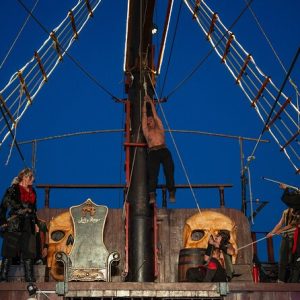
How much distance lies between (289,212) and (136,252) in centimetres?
276

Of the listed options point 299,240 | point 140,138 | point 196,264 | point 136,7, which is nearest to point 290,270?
point 299,240

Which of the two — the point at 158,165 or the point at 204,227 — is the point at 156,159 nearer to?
the point at 158,165

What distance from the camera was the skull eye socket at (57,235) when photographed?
33.5 ft

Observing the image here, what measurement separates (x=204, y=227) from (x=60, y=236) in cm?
258

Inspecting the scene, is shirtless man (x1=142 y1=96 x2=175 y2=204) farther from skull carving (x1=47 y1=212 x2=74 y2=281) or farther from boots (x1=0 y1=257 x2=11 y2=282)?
boots (x1=0 y1=257 x2=11 y2=282)

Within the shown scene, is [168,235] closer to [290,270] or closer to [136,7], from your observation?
[290,270]

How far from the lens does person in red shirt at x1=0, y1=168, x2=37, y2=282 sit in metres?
8.14

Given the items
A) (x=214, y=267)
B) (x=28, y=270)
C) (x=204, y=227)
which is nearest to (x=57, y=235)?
(x=28, y=270)

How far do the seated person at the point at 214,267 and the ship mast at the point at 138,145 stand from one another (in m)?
0.86

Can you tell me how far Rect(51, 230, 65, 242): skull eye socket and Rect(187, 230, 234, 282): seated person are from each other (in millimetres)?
2908

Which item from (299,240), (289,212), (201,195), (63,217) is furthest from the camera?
(201,195)

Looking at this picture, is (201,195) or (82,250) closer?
(82,250)

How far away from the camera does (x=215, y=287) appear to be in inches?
293

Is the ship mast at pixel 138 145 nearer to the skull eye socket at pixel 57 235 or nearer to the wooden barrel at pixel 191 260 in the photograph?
the wooden barrel at pixel 191 260
